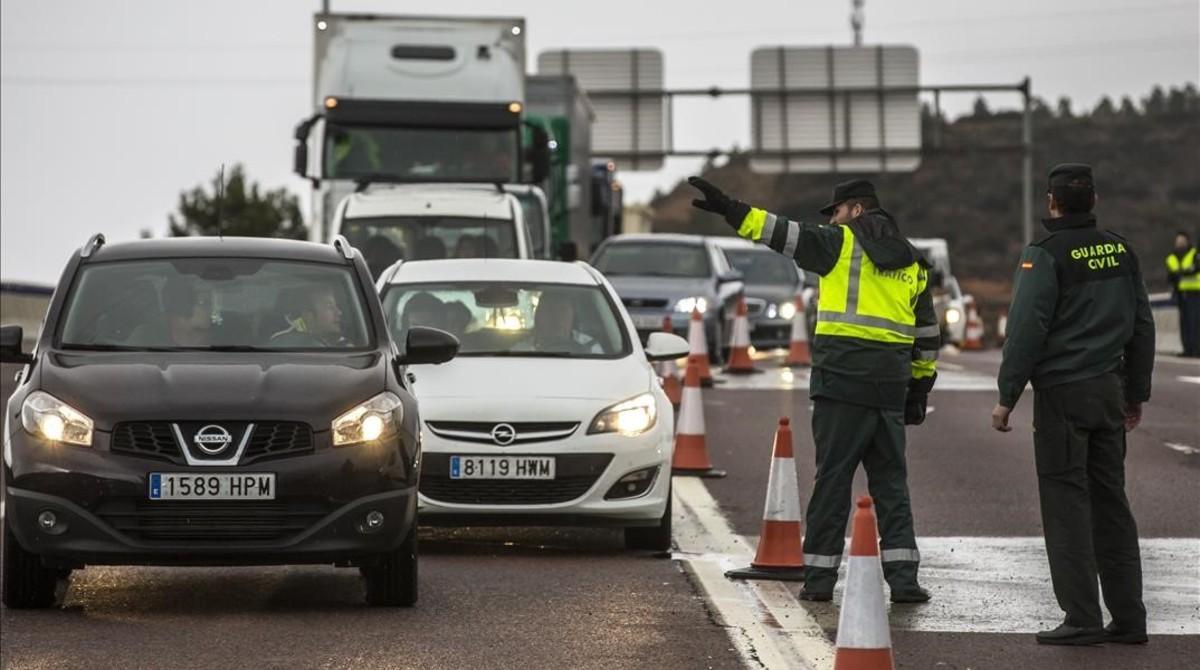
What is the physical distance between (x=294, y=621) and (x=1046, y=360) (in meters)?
3.01

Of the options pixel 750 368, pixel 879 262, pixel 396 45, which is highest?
pixel 396 45

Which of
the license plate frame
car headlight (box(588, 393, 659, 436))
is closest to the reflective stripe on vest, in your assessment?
car headlight (box(588, 393, 659, 436))

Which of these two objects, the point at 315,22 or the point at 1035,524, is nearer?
the point at 1035,524

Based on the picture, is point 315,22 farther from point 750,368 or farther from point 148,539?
point 148,539

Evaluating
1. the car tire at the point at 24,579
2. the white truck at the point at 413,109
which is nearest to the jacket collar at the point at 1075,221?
the car tire at the point at 24,579

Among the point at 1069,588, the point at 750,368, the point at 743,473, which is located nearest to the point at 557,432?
the point at 1069,588

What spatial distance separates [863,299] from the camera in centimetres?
1083

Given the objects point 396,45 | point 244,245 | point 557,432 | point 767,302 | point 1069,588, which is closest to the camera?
point 1069,588

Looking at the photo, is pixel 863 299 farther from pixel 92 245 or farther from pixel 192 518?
pixel 92 245

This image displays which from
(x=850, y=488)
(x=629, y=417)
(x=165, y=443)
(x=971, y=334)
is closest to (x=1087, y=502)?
(x=850, y=488)

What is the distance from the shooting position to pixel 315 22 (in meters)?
28.2

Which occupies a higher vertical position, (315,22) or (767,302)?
(315,22)

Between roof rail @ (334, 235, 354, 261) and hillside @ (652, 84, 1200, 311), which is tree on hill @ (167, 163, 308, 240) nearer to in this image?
hillside @ (652, 84, 1200, 311)

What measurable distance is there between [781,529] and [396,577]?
79.0 inches
